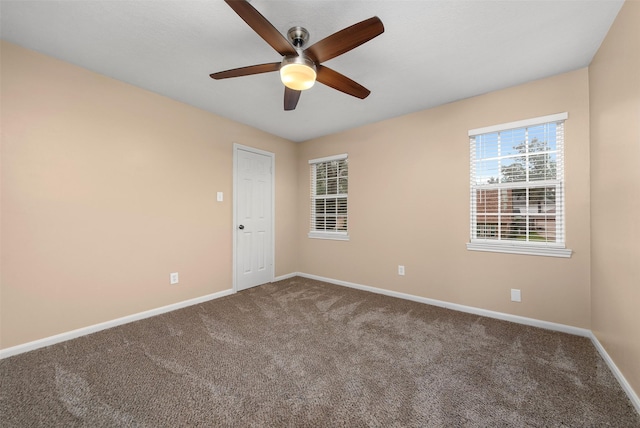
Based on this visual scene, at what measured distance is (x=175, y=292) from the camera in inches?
121

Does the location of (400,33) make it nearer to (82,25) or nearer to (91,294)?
(82,25)

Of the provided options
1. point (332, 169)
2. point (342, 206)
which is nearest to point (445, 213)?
point (342, 206)

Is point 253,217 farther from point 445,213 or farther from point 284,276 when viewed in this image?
point 445,213

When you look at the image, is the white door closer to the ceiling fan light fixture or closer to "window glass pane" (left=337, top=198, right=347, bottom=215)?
"window glass pane" (left=337, top=198, right=347, bottom=215)

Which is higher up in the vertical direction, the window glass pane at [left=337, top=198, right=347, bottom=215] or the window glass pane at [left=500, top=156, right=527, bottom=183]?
the window glass pane at [left=500, top=156, right=527, bottom=183]

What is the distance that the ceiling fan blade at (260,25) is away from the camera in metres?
1.24

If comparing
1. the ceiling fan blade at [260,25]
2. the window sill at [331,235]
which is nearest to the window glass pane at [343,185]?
the window sill at [331,235]

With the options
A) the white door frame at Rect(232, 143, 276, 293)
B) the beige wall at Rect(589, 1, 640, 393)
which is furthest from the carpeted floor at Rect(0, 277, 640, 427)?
Answer: the white door frame at Rect(232, 143, 276, 293)

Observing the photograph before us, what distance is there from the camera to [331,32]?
1.89 metres

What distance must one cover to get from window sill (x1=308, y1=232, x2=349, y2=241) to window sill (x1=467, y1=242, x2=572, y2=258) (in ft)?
5.71

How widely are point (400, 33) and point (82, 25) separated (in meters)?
2.33

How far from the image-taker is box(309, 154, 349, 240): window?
163 inches

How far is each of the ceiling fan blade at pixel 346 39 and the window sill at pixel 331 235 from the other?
9.01 ft

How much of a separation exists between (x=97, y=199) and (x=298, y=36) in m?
2.40
